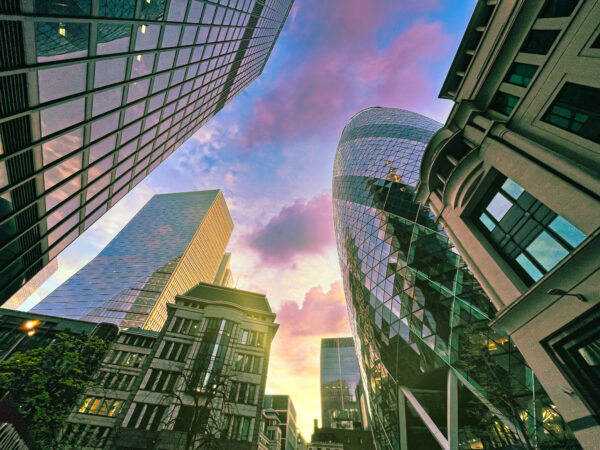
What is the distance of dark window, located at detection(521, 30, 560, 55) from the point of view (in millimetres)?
9520

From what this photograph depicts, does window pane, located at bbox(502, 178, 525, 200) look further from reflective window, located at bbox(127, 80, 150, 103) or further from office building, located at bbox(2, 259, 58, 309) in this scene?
office building, located at bbox(2, 259, 58, 309)

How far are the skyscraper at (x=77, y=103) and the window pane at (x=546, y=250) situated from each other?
683 inches

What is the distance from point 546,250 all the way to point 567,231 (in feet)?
3.65

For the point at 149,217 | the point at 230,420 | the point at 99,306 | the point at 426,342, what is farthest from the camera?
the point at 149,217

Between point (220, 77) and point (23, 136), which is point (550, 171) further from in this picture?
point (220, 77)

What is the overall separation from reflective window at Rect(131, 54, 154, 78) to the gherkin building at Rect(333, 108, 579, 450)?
2308cm

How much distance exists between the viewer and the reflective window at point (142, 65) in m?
10.0

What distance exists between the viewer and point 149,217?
136125 mm

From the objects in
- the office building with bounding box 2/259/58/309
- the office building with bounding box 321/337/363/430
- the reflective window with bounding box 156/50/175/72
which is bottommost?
the reflective window with bounding box 156/50/175/72

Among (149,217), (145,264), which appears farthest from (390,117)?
(149,217)

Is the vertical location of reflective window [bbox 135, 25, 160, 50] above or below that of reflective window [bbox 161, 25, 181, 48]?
below

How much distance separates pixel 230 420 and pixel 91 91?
29705 mm

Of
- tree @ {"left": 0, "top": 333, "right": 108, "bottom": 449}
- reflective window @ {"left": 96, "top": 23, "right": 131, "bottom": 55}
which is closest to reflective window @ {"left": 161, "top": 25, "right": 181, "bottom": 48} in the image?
reflective window @ {"left": 96, "top": 23, "right": 131, "bottom": 55}

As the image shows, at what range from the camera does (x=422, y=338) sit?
2144 centimetres
